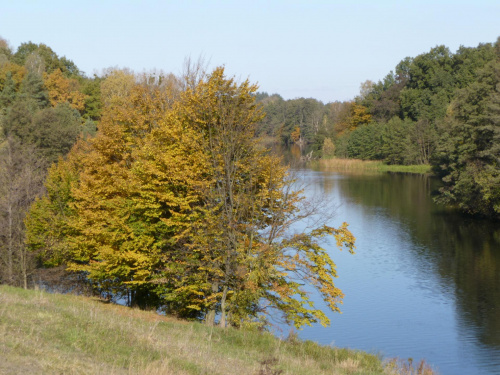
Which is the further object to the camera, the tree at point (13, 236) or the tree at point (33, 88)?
the tree at point (33, 88)

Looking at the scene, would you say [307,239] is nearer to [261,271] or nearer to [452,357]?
[261,271]

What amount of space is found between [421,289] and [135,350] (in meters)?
26.0

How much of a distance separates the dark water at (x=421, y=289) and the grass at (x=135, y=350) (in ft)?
19.2

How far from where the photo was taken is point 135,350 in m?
12.0

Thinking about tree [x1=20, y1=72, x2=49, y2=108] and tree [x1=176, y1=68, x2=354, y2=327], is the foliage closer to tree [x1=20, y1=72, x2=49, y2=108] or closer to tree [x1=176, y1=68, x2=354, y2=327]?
tree [x1=176, y1=68, x2=354, y2=327]

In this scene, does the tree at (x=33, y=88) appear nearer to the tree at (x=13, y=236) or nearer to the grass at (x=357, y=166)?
the tree at (x=13, y=236)

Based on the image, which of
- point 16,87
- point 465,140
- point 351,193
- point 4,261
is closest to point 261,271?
point 4,261

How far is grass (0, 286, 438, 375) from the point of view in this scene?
10.1 meters

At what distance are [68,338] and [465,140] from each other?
53.9 m

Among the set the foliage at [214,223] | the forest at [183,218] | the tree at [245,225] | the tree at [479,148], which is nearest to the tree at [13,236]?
the forest at [183,218]

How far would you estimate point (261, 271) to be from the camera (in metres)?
21.6

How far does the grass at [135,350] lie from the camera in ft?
33.0

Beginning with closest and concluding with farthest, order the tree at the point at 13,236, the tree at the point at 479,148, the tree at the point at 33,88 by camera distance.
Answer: the tree at the point at 13,236
the tree at the point at 479,148
the tree at the point at 33,88

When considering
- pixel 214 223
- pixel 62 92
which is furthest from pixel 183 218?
pixel 62 92
